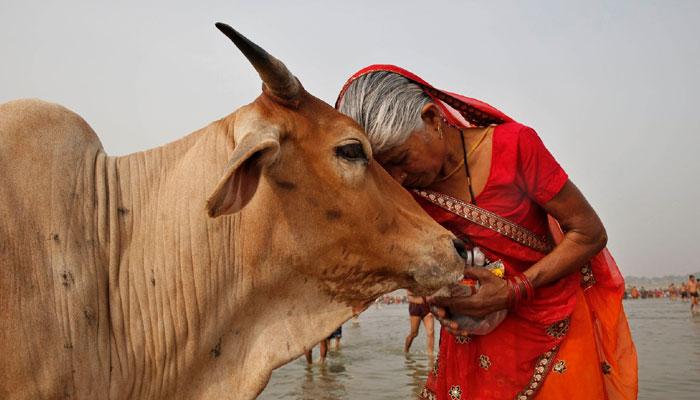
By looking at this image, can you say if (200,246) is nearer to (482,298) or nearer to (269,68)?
(269,68)

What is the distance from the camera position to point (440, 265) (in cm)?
251

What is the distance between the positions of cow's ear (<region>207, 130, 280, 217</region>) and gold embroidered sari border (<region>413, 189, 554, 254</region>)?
0.99 m

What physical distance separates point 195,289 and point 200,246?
171 millimetres

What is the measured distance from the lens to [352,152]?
2.48 m

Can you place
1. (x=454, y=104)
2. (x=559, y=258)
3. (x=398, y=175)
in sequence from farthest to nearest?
(x=454, y=104) < (x=398, y=175) < (x=559, y=258)

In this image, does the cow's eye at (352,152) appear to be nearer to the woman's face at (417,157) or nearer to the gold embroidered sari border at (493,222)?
the woman's face at (417,157)

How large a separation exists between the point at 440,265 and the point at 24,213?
160 cm

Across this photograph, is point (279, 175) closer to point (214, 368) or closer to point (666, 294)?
point (214, 368)

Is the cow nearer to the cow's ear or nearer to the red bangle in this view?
the cow's ear

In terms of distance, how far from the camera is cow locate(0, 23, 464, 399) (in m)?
1.96

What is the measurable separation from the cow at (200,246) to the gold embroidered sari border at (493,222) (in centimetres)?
31

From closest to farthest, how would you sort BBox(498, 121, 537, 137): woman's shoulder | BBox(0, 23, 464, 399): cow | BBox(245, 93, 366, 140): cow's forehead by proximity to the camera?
BBox(0, 23, 464, 399): cow
BBox(245, 93, 366, 140): cow's forehead
BBox(498, 121, 537, 137): woman's shoulder

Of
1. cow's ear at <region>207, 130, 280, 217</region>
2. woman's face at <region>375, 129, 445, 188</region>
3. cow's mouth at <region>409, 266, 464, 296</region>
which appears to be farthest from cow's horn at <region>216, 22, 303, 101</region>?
cow's mouth at <region>409, 266, 464, 296</region>

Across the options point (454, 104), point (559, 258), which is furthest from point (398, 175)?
point (559, 258)
